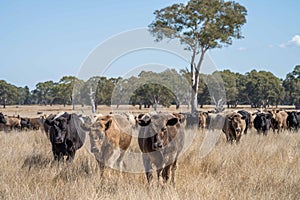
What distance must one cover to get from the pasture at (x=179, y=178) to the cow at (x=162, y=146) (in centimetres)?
34

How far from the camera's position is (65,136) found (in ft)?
34.4

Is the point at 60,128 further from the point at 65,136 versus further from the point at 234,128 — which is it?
the point at 234,128

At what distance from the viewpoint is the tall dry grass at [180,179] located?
6891mm

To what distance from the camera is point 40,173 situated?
8422 mm

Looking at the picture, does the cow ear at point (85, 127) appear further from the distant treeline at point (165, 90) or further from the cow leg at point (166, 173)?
the distant treeline at point (165, 90)

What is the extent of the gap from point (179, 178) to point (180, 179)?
141 mm

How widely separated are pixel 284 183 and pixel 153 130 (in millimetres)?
2870

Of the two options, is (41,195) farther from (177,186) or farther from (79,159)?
(79,159)

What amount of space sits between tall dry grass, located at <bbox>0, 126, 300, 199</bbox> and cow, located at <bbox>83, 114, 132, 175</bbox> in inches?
13.7

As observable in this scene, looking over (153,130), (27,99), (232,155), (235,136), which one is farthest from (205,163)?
(27,99)

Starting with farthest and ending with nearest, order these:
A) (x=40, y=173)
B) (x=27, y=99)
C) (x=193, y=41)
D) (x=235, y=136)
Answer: (x=27, y=99)
(x=193, y=41)
(x=235, y=136)
(x=40, y=173)

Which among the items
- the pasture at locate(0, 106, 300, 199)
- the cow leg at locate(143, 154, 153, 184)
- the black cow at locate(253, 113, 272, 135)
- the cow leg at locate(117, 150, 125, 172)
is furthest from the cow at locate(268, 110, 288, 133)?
the cow leg at locate(143, 154, 153, 184)

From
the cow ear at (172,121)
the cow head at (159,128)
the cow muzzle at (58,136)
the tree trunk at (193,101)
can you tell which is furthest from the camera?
the tree trunk at (193,101)

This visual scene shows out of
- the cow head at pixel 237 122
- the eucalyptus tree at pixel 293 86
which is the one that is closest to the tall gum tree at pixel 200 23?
the cow head at pixel 237 122
